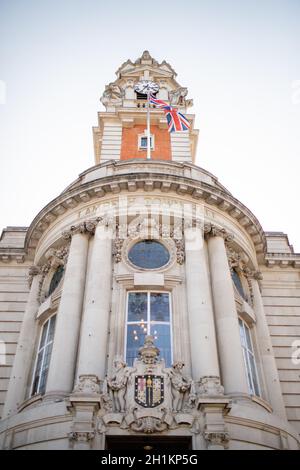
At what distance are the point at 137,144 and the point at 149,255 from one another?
1207cm

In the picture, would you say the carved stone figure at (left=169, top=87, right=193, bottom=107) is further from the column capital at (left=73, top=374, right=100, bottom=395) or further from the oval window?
the column capital at (left=73, top=374, right=100, bottom=395)

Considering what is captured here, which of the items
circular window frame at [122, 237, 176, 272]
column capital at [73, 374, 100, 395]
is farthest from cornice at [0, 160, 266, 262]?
column capital at [73, 374, 100, 395]

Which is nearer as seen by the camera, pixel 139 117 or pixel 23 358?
pixel 23 358

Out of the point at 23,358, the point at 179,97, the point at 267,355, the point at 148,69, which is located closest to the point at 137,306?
the point at 23,358

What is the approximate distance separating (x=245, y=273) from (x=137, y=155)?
1105 centimetres

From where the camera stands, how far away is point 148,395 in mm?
13891

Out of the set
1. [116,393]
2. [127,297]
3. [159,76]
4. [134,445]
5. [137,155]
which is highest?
[159,76]

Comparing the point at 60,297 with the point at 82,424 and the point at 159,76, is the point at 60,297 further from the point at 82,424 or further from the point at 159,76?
the point at 159,76

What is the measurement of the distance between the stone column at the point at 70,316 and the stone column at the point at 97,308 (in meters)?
0.39

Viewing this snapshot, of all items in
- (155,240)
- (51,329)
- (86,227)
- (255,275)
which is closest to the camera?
(51,329)

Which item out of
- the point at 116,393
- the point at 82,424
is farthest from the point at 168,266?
the point at 82,424

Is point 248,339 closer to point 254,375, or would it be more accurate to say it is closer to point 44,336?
point 254,375

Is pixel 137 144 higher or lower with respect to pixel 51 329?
higher

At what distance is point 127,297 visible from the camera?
1775 centimetres
